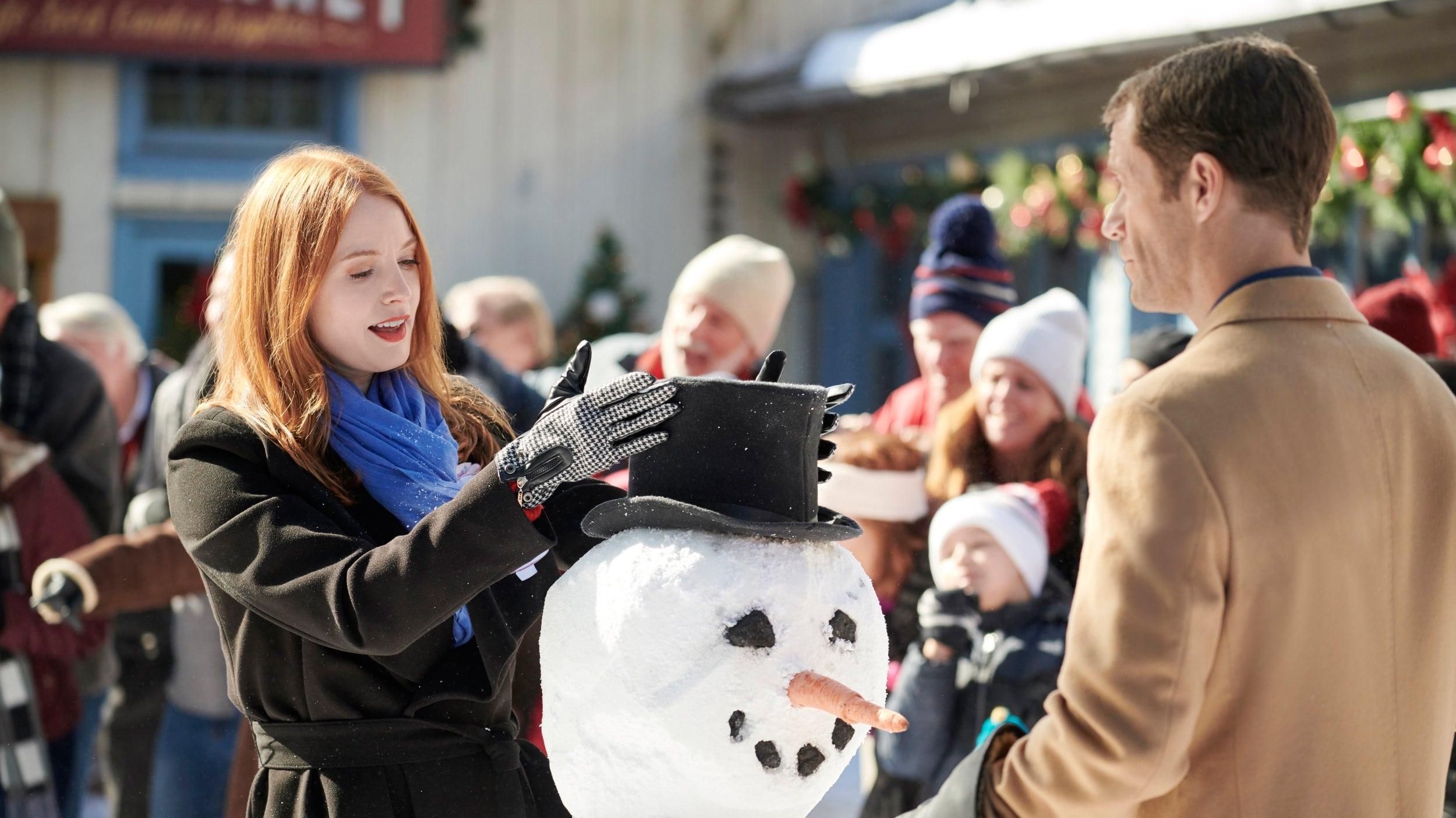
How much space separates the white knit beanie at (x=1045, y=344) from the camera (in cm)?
358

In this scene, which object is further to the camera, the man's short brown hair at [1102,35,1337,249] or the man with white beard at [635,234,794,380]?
the man with white beard at [635,234,794,380]

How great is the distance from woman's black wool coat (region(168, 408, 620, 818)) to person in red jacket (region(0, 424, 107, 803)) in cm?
186

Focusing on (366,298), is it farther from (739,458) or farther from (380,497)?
(739,458)

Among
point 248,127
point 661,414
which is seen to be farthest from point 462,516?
point 248,127

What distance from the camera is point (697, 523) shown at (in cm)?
167

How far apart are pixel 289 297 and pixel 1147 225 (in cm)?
109

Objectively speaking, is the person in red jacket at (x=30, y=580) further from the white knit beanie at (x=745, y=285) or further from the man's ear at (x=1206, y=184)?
the man's ear at (x=1206, y=184)

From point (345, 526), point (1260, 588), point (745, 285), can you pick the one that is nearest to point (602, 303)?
point (745, 285)

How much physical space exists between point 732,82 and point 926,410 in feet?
19.5

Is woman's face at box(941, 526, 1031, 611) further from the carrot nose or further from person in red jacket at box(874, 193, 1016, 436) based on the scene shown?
the carrot nose

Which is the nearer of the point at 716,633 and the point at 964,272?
the point at 716,633

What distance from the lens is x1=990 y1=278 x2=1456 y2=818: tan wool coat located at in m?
1.55

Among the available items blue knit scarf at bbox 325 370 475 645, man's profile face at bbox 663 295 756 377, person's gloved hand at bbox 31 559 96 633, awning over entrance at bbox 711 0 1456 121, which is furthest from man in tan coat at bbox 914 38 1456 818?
awning over entrance at bbox 711 0 1456 121

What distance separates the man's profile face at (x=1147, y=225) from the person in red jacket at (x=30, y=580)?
2.87 m
